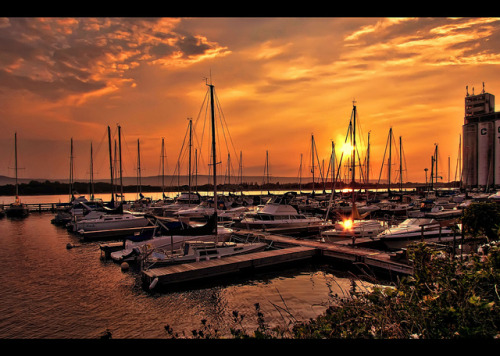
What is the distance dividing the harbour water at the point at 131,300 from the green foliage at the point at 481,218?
9.37 ft

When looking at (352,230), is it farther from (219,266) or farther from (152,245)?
(152,245)

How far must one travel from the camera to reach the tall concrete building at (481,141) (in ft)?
278

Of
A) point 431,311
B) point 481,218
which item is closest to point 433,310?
point 431,311

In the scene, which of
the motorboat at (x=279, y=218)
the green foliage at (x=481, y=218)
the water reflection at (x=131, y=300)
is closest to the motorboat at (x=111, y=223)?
the water reflection at (x=131, y=300)

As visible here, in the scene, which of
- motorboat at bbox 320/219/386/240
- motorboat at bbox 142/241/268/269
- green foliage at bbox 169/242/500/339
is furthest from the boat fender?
motorboat at bbox 320/219/386/240

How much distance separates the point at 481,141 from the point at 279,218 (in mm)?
87707

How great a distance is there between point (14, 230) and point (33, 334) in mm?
30031

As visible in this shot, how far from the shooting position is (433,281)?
559 centimetres

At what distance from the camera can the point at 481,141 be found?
8962 cm

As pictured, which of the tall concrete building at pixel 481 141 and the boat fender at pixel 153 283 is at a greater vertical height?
the tall concrete building at pixel 481 141

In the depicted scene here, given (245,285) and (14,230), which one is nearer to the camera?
(245,285)

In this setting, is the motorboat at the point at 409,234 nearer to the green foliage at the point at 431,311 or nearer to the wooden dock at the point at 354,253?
the wooden dock at the point at 354,253
